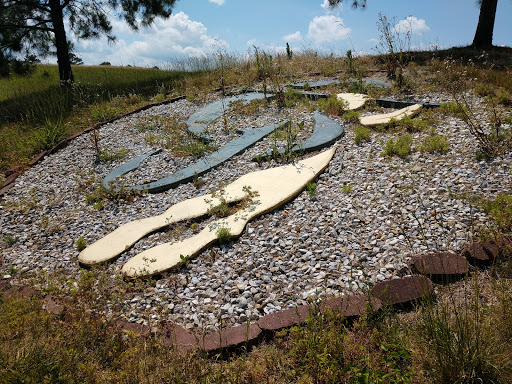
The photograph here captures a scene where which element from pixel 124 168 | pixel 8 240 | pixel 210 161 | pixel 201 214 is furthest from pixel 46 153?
pixel 201 214

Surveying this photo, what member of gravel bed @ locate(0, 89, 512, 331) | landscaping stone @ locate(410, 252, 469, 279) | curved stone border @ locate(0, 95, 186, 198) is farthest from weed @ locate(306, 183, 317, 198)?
curved stone border @ locate(0, 95, 186, 198)

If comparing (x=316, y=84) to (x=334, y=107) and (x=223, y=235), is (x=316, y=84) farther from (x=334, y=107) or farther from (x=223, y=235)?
(x=223, y=235)

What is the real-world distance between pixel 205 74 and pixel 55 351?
29.8 feet

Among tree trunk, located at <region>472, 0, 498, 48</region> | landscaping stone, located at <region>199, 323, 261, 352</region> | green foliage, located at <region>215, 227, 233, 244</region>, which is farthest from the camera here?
tree trunk, located at <region>472, 0, 498, 48</region>

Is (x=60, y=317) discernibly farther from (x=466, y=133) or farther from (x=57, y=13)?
(x=57, y=13)

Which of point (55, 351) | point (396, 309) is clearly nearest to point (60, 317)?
point (55, 351)

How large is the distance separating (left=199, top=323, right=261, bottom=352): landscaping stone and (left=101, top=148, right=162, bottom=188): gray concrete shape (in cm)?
296

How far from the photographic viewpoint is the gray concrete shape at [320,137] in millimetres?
4633

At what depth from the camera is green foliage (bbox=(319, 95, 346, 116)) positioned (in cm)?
565

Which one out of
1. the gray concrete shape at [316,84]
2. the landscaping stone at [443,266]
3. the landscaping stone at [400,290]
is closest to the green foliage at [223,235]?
the landscaping stone at [400,290]

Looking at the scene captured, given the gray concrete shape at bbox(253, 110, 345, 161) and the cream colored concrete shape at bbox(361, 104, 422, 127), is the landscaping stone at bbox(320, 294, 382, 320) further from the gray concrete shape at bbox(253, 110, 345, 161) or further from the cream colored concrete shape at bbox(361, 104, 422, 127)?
the cream colored concrete shape at bbox(361, 104, 422, 127)

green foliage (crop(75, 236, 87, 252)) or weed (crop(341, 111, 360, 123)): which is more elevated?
weed (crop(341, 111, 360, 123))

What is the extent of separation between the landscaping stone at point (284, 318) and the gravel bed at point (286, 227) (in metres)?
0.12

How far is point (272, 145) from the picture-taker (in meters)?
4.92
